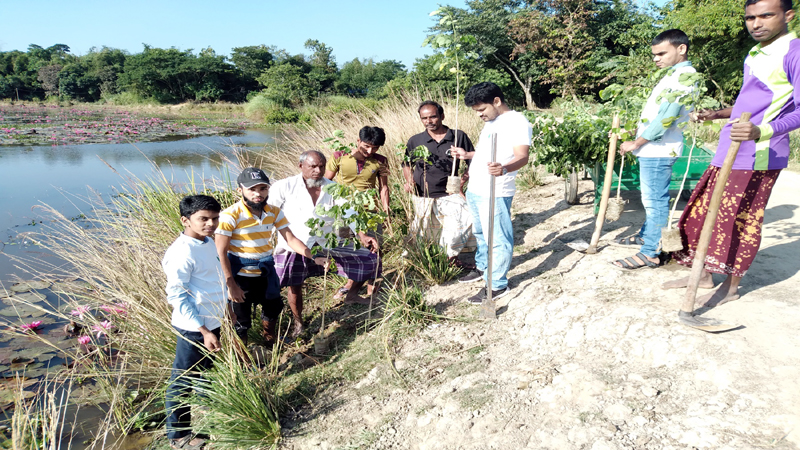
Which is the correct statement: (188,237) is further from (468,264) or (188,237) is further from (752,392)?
(752,392)

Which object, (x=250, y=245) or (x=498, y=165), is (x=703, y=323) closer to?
(x=498, y=165)

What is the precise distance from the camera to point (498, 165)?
9.14 ft

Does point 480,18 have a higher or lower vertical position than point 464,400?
higher

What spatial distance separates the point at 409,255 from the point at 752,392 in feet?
8.38

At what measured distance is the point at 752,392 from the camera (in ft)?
6.55

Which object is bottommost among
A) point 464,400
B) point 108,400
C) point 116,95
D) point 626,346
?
point 108,400

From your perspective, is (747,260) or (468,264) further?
(468,264)

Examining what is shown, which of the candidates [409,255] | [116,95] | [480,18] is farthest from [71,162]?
[116,95]

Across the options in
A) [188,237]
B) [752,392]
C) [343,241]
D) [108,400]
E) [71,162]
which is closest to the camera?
[752,392]

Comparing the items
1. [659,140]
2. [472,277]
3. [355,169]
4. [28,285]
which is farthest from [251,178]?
[28,285]

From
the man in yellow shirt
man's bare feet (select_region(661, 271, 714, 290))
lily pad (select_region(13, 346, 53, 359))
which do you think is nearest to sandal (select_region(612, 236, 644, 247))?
man's bare feet (select_region(661, 271, 714, 290))

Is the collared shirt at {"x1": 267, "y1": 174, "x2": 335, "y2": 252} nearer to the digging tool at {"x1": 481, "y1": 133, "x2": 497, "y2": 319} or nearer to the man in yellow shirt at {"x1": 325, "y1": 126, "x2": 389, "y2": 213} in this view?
the man in yellow shirt at {"x1": 325, "y1": 126, "x2": 389, "y2": 213}

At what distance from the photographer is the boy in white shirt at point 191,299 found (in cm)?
234

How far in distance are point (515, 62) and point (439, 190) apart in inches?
684
